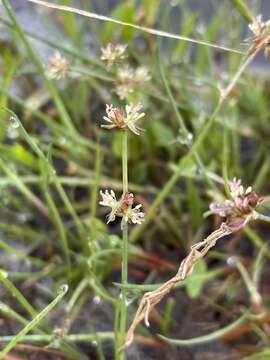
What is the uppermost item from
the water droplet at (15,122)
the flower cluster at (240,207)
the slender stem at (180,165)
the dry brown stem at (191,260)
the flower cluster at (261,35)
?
the slender stem at (180,165)

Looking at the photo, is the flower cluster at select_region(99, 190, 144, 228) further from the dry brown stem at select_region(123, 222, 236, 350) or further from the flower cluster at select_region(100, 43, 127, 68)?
the flower cluster at select_region(100, 43, 127, 68)

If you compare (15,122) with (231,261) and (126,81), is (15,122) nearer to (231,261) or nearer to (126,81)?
(126,81)

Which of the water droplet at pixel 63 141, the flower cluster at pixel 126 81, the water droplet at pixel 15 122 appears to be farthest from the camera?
the water droplet at pixel 63 141

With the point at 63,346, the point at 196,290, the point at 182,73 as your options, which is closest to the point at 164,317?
the point at 196,290

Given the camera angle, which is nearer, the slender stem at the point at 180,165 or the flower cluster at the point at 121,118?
the flower cluster at the point at 121,118

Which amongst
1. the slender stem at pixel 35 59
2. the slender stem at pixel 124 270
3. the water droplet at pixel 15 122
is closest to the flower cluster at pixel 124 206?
the slender stem at pixel 124 270

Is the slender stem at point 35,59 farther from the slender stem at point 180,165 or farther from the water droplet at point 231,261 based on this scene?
the water droplet at point 231,261

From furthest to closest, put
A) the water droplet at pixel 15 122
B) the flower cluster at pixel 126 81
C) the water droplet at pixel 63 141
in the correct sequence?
the water droplet at pixel 63 141
the flower cluster at pixel 126 81
the water droplet at pixel 15 122

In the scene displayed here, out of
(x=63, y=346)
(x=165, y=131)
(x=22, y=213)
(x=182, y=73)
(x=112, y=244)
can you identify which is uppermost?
(x=182, y=73)

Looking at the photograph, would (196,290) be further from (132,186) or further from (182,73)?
(182,73)
